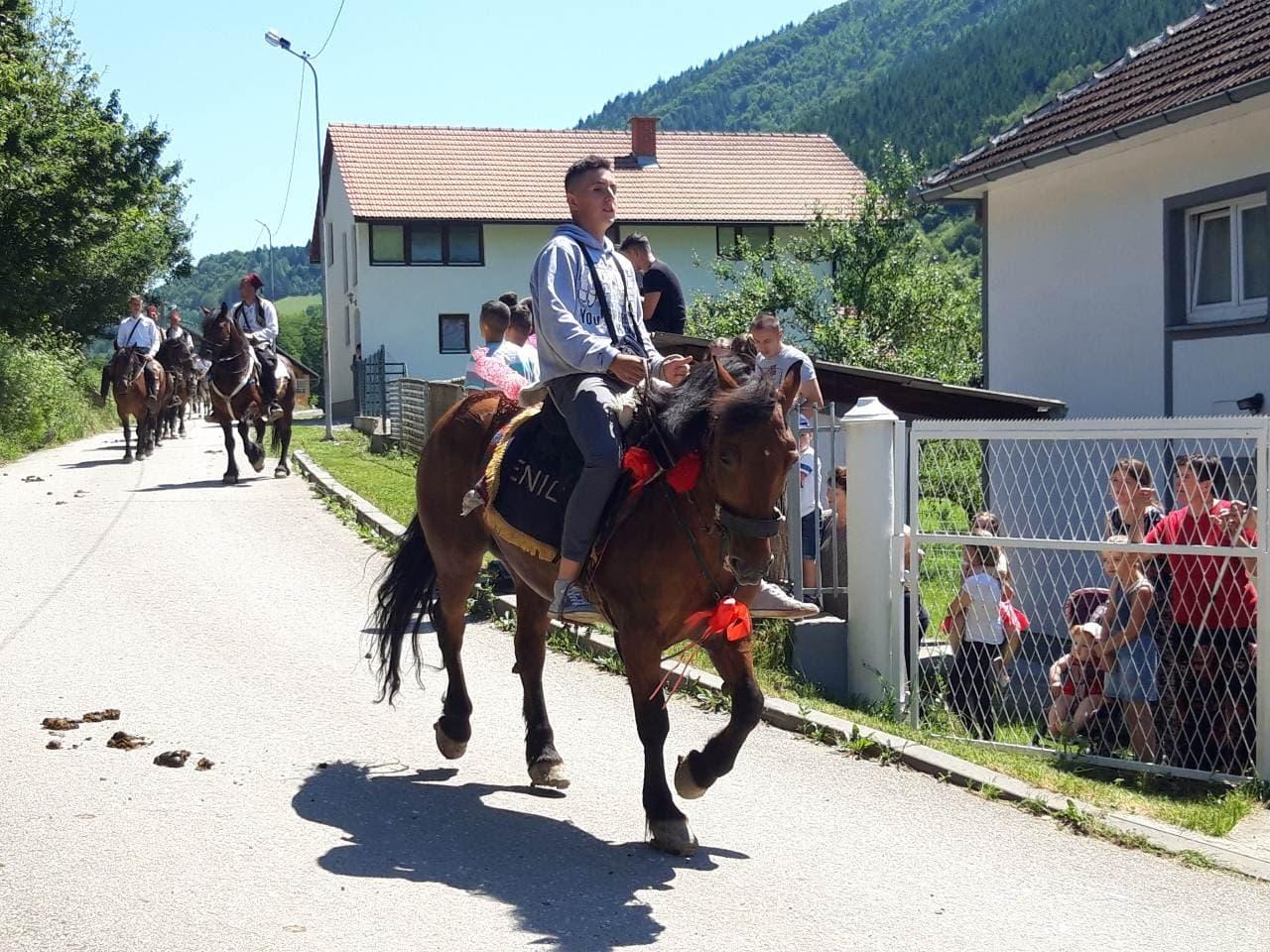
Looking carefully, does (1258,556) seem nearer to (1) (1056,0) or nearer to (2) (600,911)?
(2) (600,911)

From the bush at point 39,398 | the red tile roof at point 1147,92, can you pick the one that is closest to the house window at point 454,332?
the bush at point 39,398

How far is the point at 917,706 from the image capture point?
8328 millimetres

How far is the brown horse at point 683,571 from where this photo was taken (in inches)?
204

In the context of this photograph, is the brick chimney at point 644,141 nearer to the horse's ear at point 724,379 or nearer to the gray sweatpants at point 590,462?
the gray sweatpants at point 590,462

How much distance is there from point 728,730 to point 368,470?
16397 millimetres

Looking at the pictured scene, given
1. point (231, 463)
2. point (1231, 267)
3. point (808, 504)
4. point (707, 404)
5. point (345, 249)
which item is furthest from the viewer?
point (345, 249)

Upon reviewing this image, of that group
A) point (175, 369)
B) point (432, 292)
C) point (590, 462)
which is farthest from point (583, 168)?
point (432, 292)

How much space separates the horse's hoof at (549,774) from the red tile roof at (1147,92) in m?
8.11

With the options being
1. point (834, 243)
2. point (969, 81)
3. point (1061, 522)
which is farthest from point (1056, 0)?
point (1061, 522)

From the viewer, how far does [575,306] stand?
6113 mm

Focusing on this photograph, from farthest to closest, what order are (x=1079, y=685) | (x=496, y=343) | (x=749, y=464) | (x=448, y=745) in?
(x=496, y=343)
(x=1079, y=685)
(x=448, y=745)
(x=749, y=464)

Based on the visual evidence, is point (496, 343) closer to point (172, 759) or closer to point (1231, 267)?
point (172, 759)

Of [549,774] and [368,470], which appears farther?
[368,470]

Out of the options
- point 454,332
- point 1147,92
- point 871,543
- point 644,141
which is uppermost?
point 644,141
